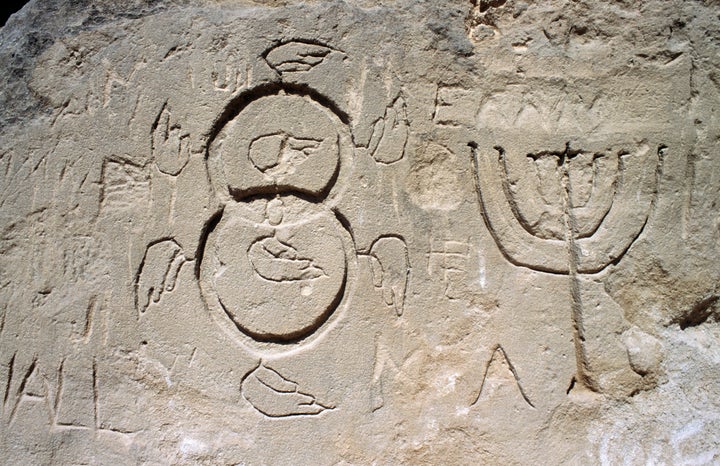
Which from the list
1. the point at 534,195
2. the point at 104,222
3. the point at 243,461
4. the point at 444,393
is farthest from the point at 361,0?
the point at 243,461

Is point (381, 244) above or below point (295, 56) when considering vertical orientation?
below

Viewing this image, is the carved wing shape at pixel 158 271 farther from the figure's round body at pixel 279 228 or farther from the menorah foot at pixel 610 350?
the menorah foot at pixel 610 350

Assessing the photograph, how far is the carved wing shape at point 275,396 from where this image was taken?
2055 mm

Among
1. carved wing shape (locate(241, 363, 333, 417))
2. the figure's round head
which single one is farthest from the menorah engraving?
carved wing shape (locate(241, 363, 333, 417))

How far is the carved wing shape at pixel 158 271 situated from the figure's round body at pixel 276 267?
0.29ft

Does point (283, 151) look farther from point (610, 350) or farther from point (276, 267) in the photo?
point (610, 350)

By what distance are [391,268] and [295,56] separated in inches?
27.2

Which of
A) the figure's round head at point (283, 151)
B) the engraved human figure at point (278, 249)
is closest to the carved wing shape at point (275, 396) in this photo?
the engraved human figure at point (278, 249)

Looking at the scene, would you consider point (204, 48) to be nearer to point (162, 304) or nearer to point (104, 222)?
point (104, 222)

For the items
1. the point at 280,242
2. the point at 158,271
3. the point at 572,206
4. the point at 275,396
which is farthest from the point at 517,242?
the point at 158,271

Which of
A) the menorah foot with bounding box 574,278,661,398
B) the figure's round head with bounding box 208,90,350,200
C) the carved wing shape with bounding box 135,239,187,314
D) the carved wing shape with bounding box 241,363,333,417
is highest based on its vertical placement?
the figure's round head with bounding box 208,90,350,200

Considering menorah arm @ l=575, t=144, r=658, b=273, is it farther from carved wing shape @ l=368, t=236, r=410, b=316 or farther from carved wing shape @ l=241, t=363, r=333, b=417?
carved wing shape @ l=241, t=363, r=333, b=417

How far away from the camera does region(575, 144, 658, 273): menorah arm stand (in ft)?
6.68

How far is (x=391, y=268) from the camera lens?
6.73 feet
